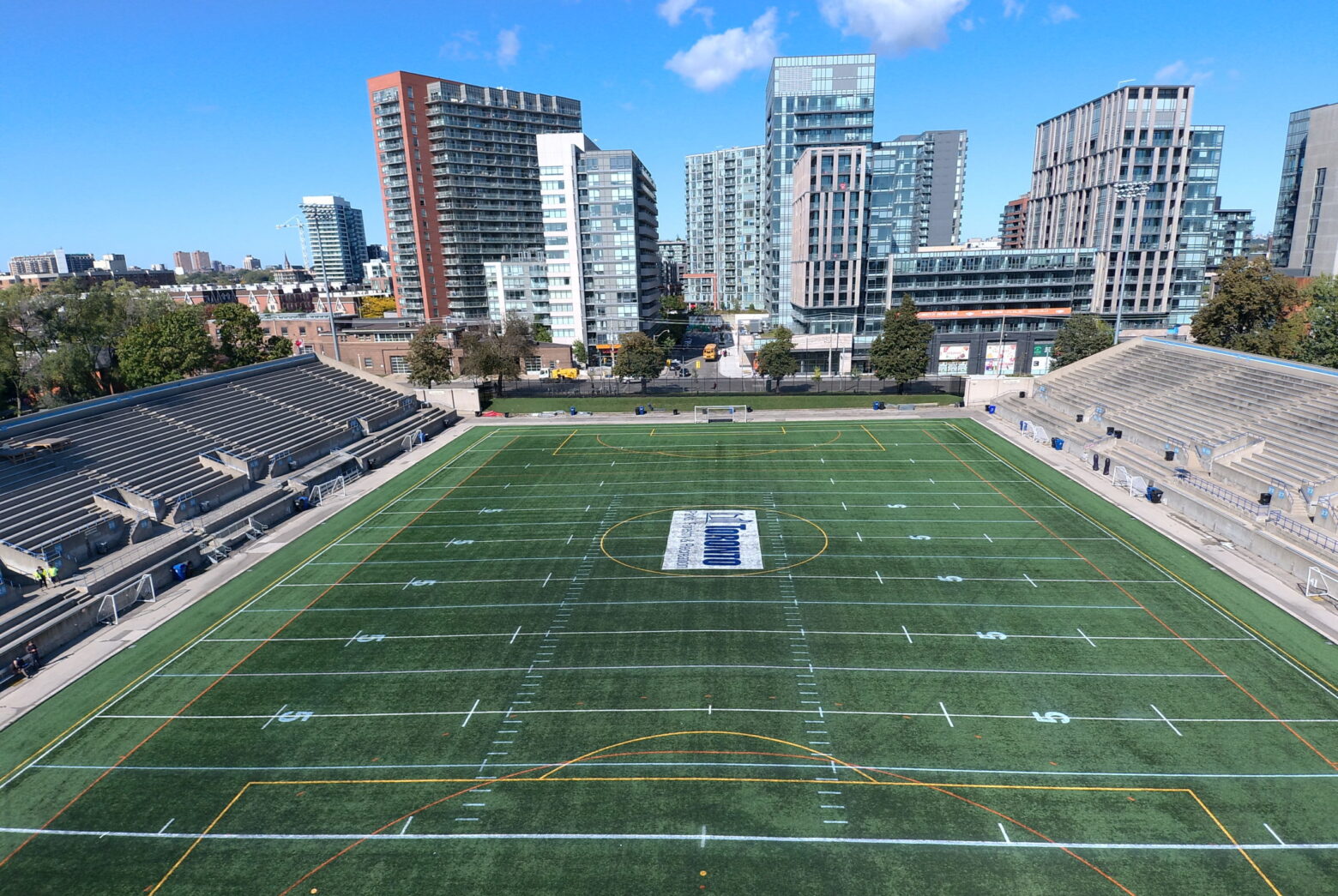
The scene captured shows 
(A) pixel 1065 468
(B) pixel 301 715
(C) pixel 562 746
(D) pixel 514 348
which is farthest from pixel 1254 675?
(D) pixel 514 348

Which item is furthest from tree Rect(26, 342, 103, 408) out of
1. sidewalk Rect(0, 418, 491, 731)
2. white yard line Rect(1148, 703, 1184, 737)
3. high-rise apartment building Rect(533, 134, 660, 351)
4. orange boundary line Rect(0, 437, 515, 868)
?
white yard line Rect(1148, 703, 1184, 737)

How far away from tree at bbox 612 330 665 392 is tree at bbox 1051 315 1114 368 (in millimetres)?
35541

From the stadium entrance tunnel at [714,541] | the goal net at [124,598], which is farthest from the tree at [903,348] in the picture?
the goal net at [124,598]

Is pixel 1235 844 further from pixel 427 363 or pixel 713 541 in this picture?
pixel 427 363

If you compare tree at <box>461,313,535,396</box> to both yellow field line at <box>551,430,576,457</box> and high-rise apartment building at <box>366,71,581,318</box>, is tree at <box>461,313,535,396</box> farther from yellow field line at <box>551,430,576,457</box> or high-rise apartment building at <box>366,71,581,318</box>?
high-rise apartment building at <box>366,71,581,318</box>

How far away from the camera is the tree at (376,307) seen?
385 feet

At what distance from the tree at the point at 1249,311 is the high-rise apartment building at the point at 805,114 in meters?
48.7

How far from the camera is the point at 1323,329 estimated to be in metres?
46.6

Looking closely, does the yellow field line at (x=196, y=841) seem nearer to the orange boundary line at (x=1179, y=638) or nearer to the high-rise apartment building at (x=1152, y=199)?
the orange boundary line at (x=1179, y=638)

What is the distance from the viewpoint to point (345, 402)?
48.2 metres

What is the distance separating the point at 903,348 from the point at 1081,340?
1604 cm

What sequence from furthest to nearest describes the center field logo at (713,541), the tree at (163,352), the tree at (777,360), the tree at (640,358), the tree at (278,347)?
the tree at (278,347) < the tree at (640,358) < the tree at (777,360) < the tree at (163,352) < the center field logo at (713,541)

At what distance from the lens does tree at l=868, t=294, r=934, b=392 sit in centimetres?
5534

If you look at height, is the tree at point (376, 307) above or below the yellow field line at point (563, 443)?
above
